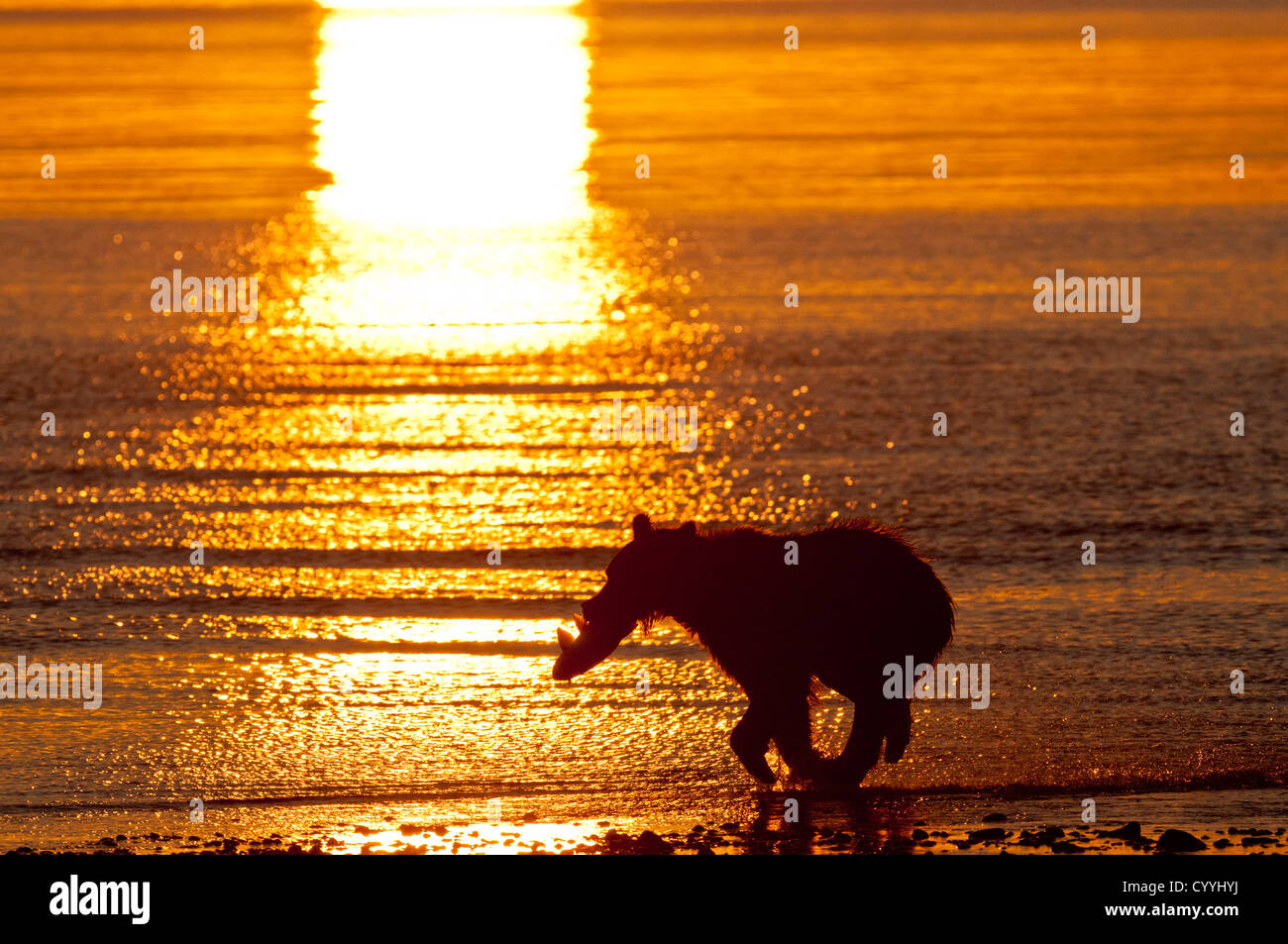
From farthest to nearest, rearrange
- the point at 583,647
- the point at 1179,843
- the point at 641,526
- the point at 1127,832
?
the point at 583,647 < the point at 641,526 < the point at 1127,832 < the point at 1179,843

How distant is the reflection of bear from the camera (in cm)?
986

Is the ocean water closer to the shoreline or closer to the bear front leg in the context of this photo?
the shoreline

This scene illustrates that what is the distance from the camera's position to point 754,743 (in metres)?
9.93

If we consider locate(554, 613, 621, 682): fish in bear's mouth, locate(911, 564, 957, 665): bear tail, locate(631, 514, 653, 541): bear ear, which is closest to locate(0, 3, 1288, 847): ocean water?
locate(554, 613, 621, 682): fish in bear's mouth

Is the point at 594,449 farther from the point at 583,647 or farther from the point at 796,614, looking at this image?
the point at 796,614

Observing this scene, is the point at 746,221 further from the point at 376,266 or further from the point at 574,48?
the point at 574,48

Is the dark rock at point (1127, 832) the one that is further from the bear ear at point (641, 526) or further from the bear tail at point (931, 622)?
the bear ear at point (641, 526)

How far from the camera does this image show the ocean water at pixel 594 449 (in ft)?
34.4

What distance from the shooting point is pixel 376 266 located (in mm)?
27094

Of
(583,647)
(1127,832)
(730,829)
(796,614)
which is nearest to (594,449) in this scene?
(583,647)

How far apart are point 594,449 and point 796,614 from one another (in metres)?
7.74

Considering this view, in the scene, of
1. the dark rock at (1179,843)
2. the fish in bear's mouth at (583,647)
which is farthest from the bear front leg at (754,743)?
the dark rock at (1179,843)
